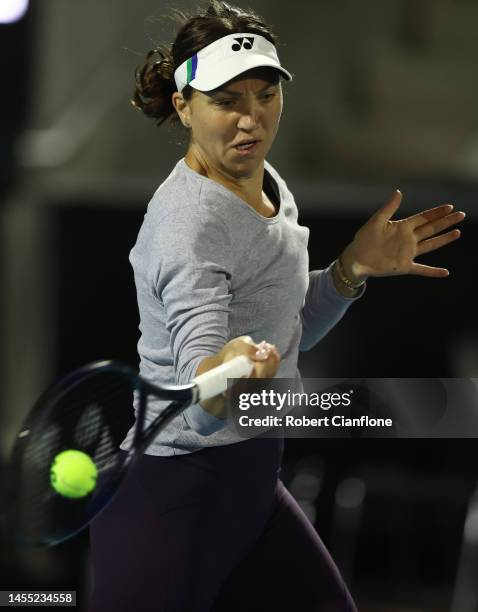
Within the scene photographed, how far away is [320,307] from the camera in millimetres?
1278

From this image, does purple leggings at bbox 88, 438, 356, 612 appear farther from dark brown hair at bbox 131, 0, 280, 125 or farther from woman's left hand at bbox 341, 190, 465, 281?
dark brown hair at bbox 131, 0, 280, 125

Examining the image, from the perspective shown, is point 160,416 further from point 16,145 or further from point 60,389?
point 16,145

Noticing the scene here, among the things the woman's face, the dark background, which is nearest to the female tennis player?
the woman's face

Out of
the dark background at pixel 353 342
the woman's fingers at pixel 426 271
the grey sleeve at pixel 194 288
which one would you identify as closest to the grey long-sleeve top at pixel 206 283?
the grey sleeve at pixel 194 288

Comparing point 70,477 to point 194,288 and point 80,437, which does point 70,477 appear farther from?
point 194,288

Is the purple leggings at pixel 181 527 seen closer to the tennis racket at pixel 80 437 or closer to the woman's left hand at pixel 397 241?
the tennis racket at pixel 80 437

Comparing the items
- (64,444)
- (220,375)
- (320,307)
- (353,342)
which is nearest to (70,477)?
(64,444)

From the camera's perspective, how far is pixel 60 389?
3.60 ft

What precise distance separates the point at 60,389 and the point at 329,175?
96.1 inches

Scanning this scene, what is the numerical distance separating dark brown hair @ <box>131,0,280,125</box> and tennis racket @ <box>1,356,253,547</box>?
0.85 ft

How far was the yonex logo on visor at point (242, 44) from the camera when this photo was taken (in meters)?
1.15

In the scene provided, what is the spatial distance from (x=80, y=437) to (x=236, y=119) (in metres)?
0.31

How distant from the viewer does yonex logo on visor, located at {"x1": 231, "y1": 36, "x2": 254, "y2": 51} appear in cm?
115

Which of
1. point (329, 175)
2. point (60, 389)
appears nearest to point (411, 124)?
point (329, 175)
